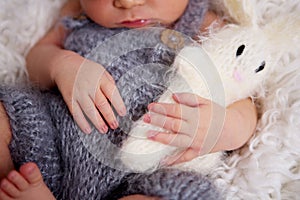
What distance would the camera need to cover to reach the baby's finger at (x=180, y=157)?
2.92 ft

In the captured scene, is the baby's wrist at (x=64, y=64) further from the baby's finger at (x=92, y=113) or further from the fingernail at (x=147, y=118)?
the fingernail at (x=147, y=118)

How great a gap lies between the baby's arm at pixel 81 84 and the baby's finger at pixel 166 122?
5 centimetres

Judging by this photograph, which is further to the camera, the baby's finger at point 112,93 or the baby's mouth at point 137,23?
the baby's mouth at point 137,23

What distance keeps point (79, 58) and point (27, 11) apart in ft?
0.85

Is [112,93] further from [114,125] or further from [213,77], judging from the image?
[213,77]

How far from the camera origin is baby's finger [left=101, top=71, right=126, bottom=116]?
909mm

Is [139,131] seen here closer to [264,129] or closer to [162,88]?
[162,88]

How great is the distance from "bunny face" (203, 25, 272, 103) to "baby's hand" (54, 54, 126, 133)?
0.19m

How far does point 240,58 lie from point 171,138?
0.67ft

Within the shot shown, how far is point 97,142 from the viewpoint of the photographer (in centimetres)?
90

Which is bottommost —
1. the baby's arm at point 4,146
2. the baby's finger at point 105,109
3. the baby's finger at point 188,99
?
the baby's arm at point 4,146

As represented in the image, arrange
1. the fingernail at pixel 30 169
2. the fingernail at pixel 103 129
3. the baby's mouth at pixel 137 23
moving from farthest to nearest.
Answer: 1. the baby's mouth at pixel 137 23
2. the fingernail at pixel 103 129
3. the fingernail at pixel 30 169

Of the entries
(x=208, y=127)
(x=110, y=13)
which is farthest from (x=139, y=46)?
(x=208, y=127)

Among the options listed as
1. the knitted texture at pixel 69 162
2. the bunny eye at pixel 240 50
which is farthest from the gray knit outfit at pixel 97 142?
the bunny eye at pixel 240 50
